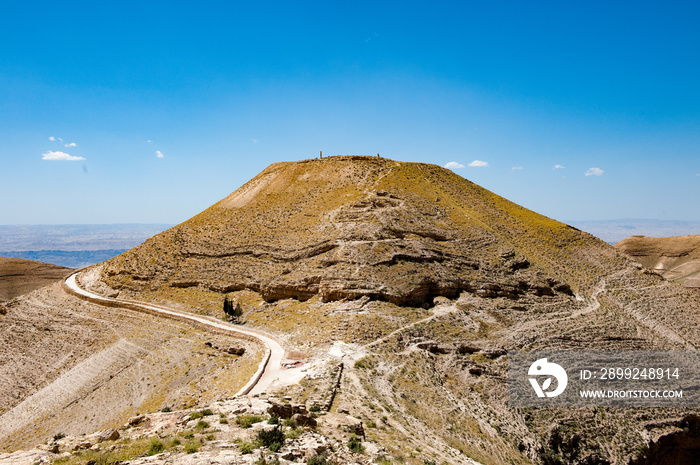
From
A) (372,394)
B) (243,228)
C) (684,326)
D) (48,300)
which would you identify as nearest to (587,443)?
(372,394)

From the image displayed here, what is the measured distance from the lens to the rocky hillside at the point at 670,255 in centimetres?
9112

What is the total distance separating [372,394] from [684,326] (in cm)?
3296

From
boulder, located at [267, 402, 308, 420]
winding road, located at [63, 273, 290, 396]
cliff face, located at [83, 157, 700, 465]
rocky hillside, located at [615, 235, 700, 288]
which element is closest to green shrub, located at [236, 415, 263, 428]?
boulder, located at [267, 402, 308, 420]

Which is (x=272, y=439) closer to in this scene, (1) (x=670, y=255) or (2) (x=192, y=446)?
(2) (x=192, y=446)

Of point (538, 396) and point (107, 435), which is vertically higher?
point (107, 435)

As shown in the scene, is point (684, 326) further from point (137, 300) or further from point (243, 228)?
point (137, 300)

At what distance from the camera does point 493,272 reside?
40.8 metres

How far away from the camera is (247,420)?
15367 millimetres

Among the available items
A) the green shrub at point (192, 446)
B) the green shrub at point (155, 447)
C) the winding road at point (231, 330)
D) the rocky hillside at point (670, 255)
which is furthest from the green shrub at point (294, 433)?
the rocky hillside at point (670, 255)

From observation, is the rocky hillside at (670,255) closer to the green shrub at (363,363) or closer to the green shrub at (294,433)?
the green shrub at (363,363)

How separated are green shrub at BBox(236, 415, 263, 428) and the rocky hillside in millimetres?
95389

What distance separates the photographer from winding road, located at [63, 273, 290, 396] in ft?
77.4

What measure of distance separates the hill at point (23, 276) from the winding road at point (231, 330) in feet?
146

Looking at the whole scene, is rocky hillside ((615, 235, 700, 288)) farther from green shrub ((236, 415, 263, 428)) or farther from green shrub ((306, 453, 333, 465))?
green shrub ((306, 453, 333, 465))
